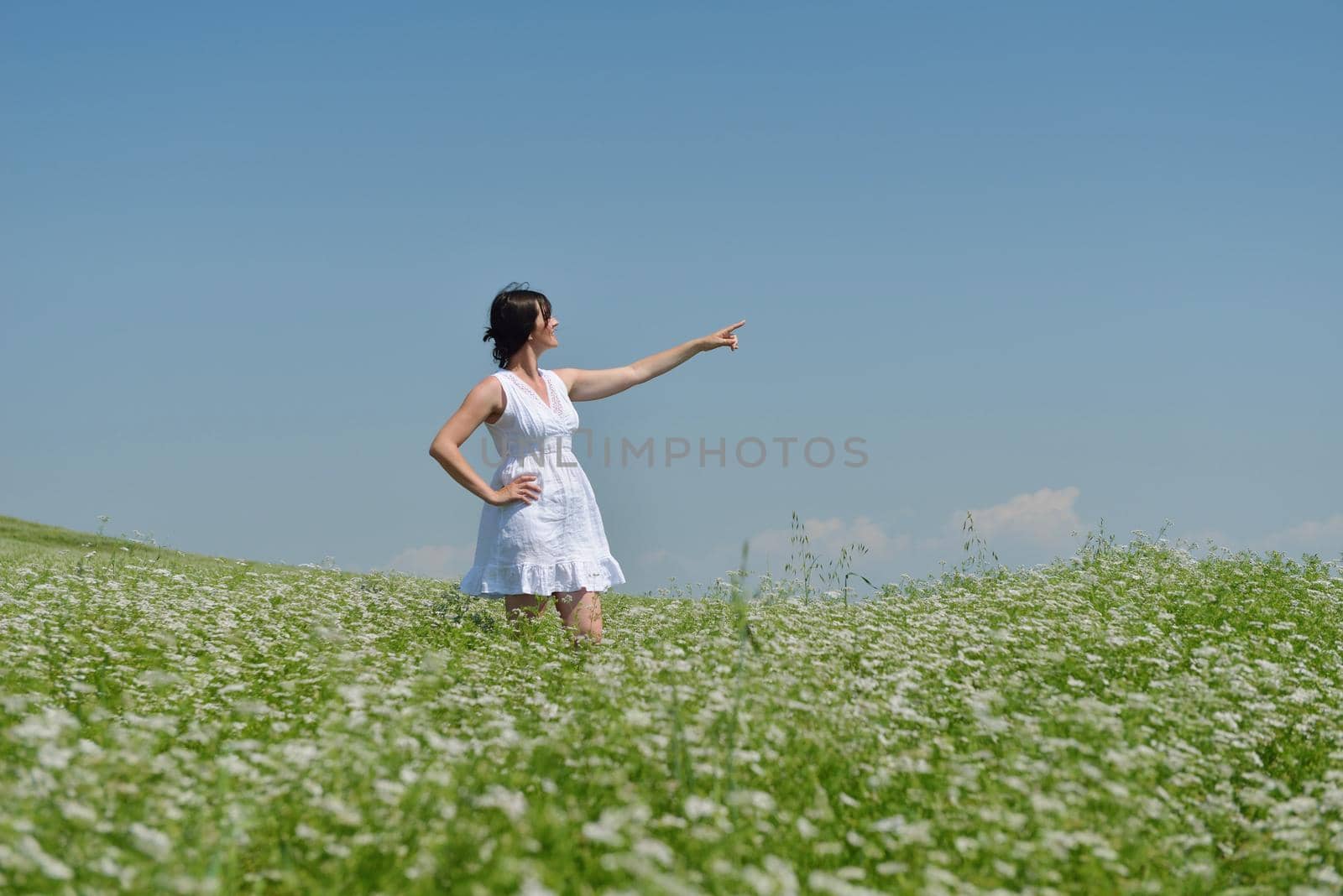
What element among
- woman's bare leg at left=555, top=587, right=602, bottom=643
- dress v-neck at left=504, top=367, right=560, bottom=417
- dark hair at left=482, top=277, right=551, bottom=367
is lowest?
woman's bare leg at left=555, top=587, right=602, bottom=643

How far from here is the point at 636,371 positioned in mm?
9336

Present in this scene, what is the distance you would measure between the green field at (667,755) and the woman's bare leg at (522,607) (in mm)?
167

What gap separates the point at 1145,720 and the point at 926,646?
5.22 ft

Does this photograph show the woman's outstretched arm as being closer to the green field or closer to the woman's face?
the woman's face

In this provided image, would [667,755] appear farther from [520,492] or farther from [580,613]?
[520,492]

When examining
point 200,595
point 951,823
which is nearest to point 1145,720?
point 951,823

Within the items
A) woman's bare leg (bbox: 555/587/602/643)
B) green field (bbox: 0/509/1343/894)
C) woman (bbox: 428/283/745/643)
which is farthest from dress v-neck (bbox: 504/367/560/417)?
green field (bbox: 0/509/1343/894)

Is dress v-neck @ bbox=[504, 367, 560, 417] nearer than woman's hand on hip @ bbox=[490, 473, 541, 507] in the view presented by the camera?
No

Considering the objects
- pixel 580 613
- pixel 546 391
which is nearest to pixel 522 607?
pixel 580 613

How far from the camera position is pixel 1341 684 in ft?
26.7

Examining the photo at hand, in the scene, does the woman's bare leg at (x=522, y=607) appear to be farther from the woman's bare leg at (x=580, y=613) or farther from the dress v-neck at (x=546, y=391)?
the dress v-neck at (x=546, y=391)

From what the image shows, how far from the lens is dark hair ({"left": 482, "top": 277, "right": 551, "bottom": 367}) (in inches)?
335

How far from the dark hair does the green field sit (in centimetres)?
226

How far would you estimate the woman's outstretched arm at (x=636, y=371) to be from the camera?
9.20 m
